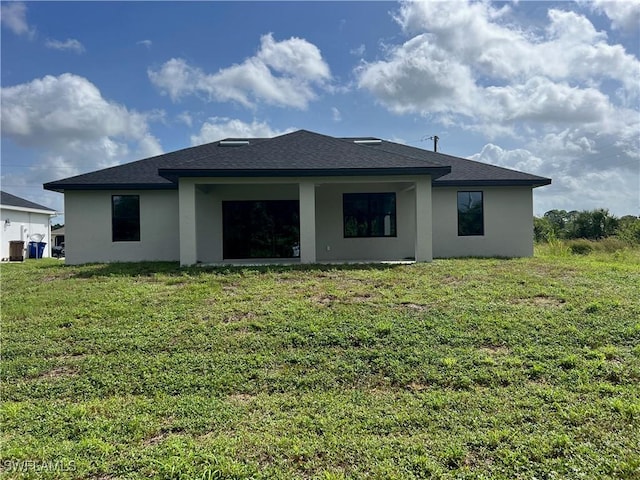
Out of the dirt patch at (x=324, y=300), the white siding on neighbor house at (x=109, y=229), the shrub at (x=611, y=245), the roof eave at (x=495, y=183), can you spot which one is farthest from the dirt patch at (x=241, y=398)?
the shrub at (x=611, y=245)

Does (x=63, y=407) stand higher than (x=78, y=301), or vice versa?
(x=78, y=301)

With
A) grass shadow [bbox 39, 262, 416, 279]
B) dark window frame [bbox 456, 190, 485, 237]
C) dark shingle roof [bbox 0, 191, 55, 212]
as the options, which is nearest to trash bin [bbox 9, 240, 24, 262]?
dark shingle roof [bbox 0, 191, 55, 212]

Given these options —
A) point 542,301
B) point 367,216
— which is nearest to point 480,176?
point 367,216

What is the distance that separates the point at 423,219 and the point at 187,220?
7.02 meters

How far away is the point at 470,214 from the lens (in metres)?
14.2

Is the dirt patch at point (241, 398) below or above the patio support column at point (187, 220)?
below

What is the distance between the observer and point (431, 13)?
11930mm

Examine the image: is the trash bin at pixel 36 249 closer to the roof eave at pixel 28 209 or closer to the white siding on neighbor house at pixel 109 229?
the roof eave at pixel 28 209

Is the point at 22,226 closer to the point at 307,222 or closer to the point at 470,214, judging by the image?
the point at 307,222

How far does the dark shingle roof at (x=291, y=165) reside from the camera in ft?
36.3

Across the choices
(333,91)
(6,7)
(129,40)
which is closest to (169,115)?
(129,40)

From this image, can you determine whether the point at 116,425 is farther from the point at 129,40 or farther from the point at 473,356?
the point at 129,40

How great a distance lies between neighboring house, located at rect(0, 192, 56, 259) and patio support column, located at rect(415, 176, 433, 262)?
22.5 metres

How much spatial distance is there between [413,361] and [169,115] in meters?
17.8
